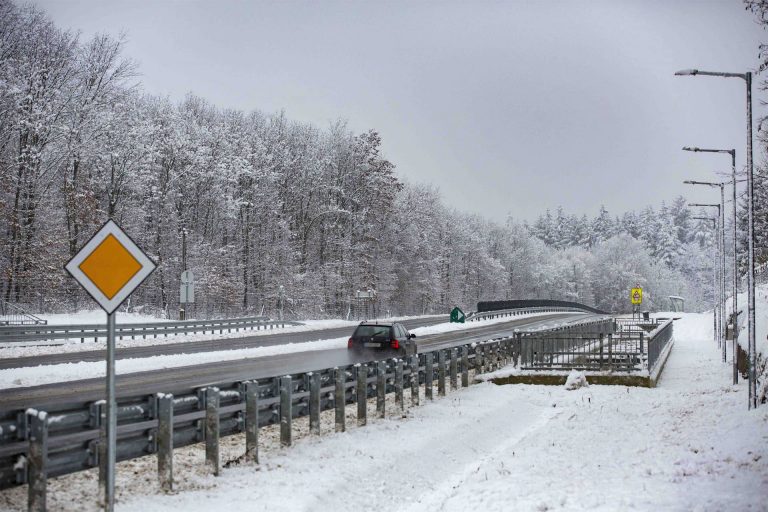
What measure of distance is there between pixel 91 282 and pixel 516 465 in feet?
21.5

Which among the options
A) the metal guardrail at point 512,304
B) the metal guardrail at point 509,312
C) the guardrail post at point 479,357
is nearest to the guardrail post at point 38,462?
the guardrail post at point 479,357

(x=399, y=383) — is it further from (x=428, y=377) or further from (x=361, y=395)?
(x=361, y=395)

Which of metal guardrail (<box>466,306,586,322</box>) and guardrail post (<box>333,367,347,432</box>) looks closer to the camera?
guardrail post (<box>333,367,347,432</box>)

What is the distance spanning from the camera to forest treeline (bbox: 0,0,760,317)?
3972cm

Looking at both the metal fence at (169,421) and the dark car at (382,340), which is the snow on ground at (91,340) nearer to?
the dark car at (382,340)

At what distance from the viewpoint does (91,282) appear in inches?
276

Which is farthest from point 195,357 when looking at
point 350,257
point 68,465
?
point 350,257

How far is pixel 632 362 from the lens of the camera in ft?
76.2

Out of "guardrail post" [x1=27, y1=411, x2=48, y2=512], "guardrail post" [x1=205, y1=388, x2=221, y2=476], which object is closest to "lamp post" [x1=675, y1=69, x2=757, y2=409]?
"guardrail post" [x1=205, y1=388, x2=221, y2=476]

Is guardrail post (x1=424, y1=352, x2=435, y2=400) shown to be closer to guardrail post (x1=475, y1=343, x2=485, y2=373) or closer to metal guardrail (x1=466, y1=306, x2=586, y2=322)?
guardrail post (x1=475, y1=343, x2=485, y2=373)

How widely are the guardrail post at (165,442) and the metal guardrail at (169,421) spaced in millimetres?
12

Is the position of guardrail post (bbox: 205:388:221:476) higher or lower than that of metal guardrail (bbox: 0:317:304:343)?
higher

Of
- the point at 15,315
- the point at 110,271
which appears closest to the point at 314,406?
the point at 110,271

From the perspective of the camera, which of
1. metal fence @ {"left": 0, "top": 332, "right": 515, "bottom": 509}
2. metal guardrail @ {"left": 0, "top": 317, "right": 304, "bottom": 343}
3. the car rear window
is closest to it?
metal fence @ {"left": 0, "top": 332, "right": 515, "bottom": 509}
